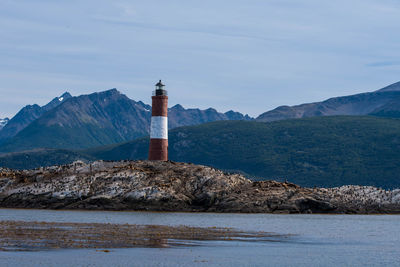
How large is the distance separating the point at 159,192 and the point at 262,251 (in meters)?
49.5

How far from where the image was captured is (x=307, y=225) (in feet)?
269

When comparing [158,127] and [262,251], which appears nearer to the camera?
[262,251]

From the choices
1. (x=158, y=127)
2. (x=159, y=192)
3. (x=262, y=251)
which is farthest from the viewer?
(x=158, y=127)

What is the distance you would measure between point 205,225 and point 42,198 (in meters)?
37.3

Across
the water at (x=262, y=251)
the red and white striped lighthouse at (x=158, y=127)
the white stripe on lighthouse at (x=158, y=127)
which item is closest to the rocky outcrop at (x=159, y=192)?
the red and white striped lighthouse at (x=158, y=127)

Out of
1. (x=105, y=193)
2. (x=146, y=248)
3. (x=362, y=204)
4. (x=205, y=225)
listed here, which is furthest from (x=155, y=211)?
(x=146, y=248)

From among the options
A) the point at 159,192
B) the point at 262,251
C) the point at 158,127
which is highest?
the point at 158,127

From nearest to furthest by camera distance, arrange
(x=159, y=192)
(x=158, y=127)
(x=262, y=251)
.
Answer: (x=262, y=251), (x=159, y=192), (x=158, y=127)

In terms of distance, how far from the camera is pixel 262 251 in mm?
51812

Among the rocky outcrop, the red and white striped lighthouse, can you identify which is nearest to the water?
the rocky outcrop

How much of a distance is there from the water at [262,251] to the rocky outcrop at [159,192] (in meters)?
15.8

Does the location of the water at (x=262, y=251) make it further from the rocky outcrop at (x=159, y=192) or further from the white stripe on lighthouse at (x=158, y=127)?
the white stripe on lighthouse at (x=158, y=127)

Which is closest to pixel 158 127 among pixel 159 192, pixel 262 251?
pixel 159 192

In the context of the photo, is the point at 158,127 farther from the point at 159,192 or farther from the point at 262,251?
the point at 262,251
